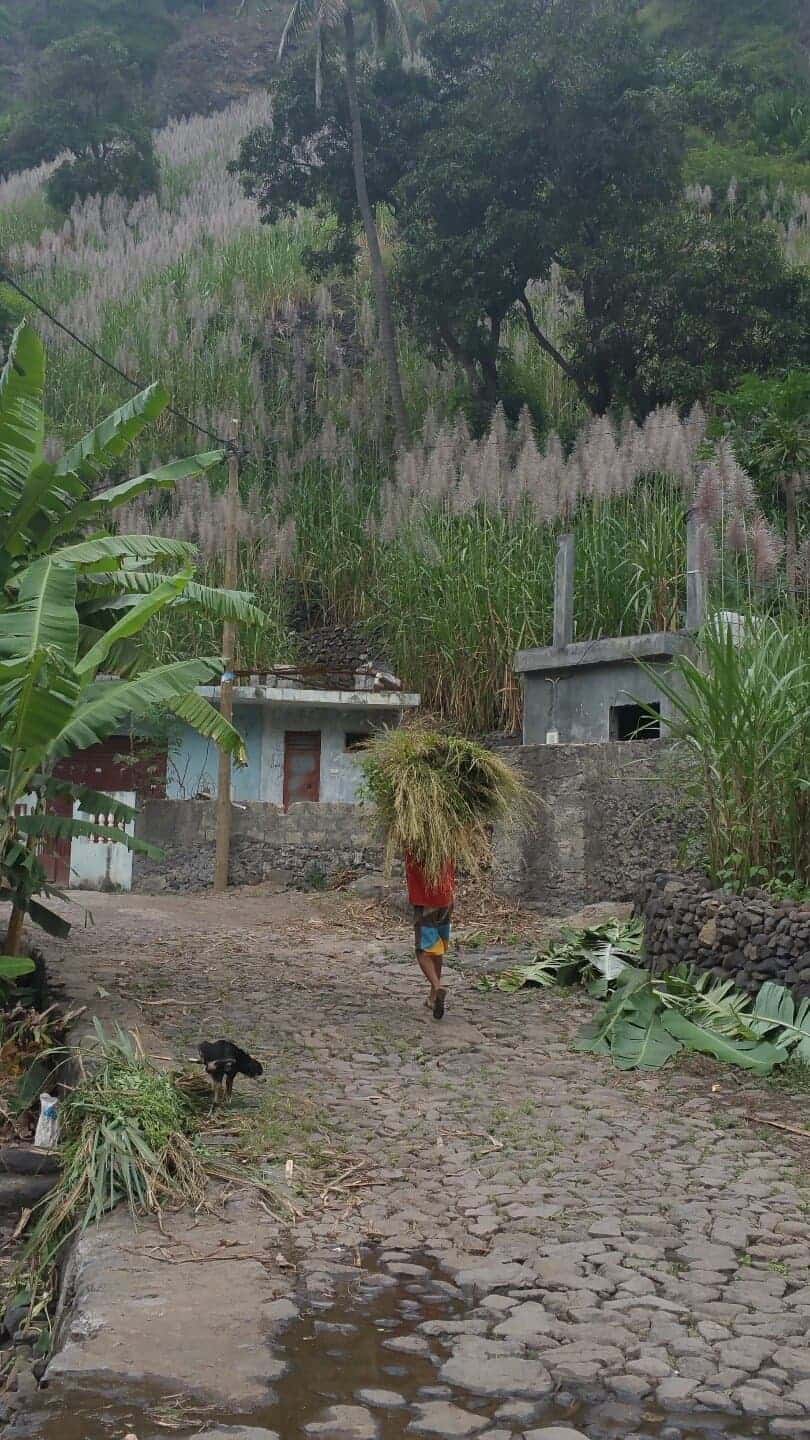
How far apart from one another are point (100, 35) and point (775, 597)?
37933 mm

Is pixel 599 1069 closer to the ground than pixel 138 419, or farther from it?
closer to the ground

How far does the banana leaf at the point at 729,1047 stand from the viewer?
21.1ft

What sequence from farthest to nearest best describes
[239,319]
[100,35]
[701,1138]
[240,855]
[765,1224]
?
1. [100,35]
2. [239,319]
3. [240,855]
4. [701,1138]
5. [765,1224]

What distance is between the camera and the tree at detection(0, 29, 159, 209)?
122ft

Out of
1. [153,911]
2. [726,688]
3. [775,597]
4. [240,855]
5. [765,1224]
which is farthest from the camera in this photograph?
[240,855]

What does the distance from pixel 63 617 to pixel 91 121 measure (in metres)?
36.3

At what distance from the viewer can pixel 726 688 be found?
7.49 metres

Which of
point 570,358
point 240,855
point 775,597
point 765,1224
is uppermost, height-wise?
point 570,358

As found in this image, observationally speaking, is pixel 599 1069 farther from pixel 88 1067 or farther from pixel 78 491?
pixel 78 491

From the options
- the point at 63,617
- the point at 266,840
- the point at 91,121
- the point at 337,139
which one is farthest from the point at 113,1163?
the point at 91,121

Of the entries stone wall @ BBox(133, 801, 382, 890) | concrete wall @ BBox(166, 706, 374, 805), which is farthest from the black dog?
concrete wall @ BBox(166, 706, 374, 805)

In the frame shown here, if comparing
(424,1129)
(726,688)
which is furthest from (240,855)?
(424,1129)

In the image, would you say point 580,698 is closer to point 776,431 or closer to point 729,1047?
point 776,431

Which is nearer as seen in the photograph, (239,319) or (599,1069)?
(599,1069)
